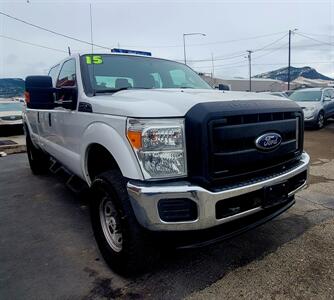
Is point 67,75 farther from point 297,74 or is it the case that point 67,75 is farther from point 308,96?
point 297,74

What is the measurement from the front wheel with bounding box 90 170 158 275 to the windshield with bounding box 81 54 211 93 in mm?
1116

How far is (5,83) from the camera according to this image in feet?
56.2

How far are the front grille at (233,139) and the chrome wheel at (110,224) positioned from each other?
3.00 ft

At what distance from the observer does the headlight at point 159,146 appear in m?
2.36

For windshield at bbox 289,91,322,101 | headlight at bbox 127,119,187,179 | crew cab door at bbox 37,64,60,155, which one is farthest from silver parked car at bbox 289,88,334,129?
headlight at bbox 127,119,187,179

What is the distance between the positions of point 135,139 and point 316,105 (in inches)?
456

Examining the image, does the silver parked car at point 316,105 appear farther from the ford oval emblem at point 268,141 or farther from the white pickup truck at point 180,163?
the ford oval emblem at point 268,141

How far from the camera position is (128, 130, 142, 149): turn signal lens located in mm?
2381

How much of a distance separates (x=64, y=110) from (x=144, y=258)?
2011 mm

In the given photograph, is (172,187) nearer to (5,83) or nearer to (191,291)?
(191,291)

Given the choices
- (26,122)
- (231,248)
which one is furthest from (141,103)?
(26,122)

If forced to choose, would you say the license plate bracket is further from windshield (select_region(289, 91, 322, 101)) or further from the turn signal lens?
windshield (select_region(289, 91, 322, 101))

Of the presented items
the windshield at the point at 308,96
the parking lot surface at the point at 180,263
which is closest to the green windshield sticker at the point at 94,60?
the parking lot surface at the point at 180,263

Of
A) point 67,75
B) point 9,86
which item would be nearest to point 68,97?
point 67,75
